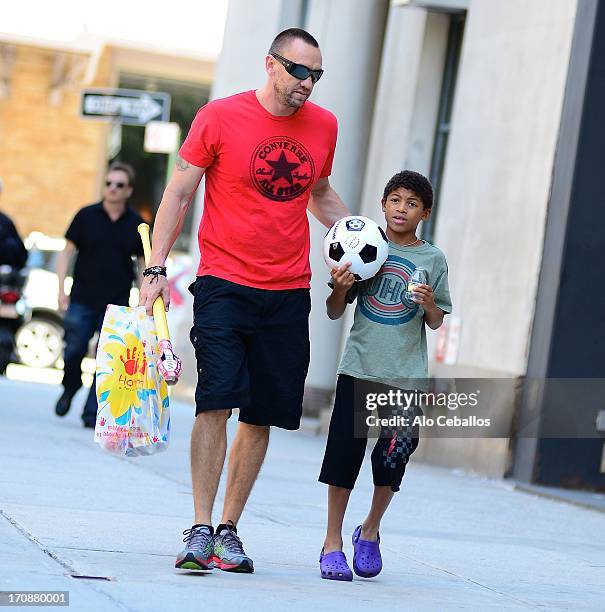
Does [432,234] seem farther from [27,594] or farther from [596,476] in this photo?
[27,594]

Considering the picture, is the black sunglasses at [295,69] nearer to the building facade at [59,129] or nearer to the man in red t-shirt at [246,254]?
the man in red t-shirt at [246,254]

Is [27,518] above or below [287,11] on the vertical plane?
below

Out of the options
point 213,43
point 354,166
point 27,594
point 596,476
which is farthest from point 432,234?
point 213,43

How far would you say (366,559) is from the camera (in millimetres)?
6000

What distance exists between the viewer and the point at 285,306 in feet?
19.6

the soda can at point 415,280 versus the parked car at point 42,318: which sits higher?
the soda can at point 415,280

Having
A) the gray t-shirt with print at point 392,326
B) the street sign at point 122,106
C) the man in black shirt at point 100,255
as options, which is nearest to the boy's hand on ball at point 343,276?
the gray t-shirt with print at point 392,326

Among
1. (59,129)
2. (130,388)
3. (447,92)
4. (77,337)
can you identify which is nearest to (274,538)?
(130,388)

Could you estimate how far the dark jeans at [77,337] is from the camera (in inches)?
466

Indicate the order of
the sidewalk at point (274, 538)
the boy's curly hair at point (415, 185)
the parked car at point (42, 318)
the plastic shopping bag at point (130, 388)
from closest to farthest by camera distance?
1. the sidewalk at point (274, 538)
2. the plastic shopping bag at point (130, 388)
3. the boy's curly hair at point (415, 185)
4. the parked car at point (42, 318)

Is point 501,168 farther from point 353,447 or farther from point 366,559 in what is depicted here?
point 366,559

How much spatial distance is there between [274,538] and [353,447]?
3.48 feet

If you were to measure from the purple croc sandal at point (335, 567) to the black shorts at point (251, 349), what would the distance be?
20.2 inches

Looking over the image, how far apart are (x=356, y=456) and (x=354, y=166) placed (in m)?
9.53
